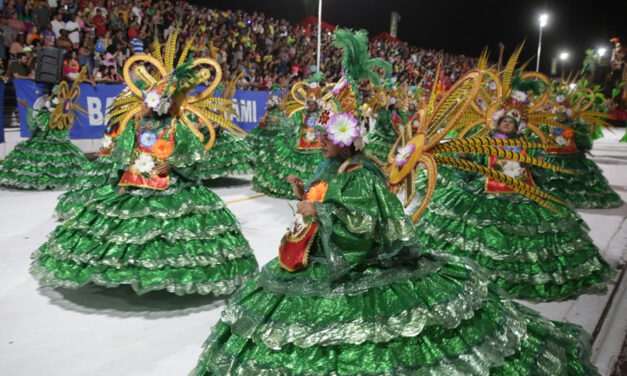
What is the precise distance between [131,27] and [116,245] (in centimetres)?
1061

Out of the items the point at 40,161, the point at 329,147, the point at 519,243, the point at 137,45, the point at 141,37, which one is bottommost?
the point at 40,161

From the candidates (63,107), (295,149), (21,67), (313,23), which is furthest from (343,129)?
(313,23)

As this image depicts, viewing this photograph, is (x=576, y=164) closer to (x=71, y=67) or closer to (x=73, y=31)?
(x=71, y=67)

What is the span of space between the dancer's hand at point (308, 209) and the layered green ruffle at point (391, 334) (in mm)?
301

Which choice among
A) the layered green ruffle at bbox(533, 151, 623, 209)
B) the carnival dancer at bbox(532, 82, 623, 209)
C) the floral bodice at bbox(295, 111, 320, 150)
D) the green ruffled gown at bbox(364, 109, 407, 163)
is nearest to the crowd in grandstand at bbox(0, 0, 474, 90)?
the green ruffled gown at bbox(364, 109, 407, 163)

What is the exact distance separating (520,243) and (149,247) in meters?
2.75

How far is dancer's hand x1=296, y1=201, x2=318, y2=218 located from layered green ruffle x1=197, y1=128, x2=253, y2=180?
6590 millimetres

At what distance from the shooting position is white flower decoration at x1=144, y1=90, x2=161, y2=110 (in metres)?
3.84

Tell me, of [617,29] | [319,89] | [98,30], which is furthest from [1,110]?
[617,29]

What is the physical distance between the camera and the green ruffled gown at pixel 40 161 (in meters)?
7.97

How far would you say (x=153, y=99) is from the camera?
3.85 metres

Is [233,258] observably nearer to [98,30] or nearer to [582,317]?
[582,317]

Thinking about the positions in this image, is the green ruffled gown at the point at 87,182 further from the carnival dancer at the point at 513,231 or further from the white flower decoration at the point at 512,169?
the white flower decoration at the point at 512,169

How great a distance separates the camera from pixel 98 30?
12156mm
